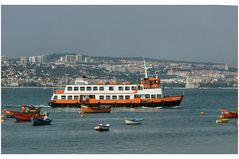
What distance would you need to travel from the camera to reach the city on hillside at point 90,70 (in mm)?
31380

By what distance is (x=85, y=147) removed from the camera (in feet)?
58.2

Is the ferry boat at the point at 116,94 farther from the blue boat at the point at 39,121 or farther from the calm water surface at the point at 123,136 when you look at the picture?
the blue boat at the point at 39,121

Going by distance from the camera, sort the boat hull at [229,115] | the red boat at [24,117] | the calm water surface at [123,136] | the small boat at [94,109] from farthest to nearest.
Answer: the small boat at [94,109], the boat hull at [229,115], the red boat at [24,117], the calm water surface at [123,136]

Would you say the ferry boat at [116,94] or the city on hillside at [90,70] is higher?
the city on hillside at [90,70]

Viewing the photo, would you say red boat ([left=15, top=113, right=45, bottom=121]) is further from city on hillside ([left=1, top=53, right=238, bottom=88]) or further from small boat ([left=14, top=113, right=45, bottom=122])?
city on hillside ([left=1, top=53, right=238, bottom=88])

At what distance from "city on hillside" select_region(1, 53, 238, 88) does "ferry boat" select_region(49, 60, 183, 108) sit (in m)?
0.68

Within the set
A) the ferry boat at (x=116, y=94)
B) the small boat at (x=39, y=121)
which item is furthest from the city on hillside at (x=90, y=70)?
the small boat at (x=39, y=121)

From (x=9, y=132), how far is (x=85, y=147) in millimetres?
4284

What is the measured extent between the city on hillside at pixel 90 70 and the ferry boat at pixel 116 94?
680mm

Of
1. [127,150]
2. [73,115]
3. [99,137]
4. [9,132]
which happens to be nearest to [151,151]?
[127,150]

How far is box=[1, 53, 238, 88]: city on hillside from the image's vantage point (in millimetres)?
31380

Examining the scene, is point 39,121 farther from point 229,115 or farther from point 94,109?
point 94,109

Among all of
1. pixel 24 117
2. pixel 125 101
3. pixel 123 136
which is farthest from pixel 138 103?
pixel 123 136

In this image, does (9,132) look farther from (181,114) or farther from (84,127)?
(181,114)
